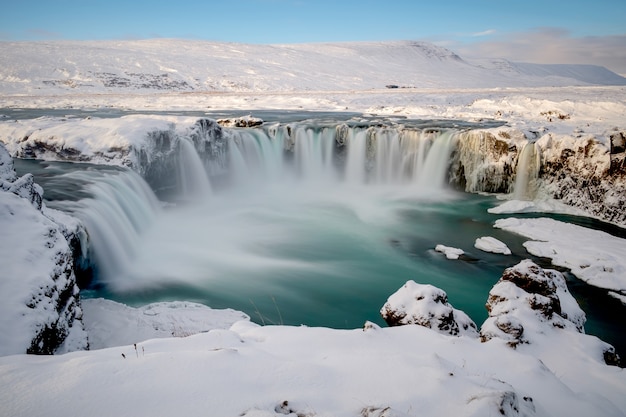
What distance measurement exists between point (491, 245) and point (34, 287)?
10.5 meters

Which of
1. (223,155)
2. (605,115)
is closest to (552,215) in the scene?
(605,115)

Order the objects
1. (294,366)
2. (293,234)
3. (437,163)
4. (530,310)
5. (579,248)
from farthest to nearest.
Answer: (437,163)
(293,234)
(579,248)
(530,310)
(294,366)

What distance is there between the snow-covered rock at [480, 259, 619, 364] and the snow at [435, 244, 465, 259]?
162 inches

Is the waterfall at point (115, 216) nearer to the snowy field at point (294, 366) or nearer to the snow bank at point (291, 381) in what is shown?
the snowy field at point (294, 366)

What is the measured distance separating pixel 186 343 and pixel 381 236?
9343 mm

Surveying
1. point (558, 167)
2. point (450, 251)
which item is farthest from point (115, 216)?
point (558, 167)

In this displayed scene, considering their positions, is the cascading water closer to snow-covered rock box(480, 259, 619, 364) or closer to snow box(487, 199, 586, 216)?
snow-covered rock box(480, 259, 619, 364)

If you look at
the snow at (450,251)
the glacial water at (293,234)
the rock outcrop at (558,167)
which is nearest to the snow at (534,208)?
the rock outcrop at (558,167)

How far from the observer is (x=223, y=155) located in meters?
17.4

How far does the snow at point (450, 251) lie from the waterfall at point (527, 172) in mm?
6451

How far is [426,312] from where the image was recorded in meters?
5.04

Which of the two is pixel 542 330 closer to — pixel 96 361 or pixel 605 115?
pixel 96 361

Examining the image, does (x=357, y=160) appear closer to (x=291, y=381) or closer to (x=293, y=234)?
(x=293, y=234)

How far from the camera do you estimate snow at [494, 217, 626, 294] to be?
8961mm
